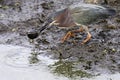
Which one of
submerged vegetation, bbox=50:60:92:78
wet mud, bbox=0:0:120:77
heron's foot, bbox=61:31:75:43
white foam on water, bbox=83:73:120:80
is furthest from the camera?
heron's foot, bbox=61:31:75:43

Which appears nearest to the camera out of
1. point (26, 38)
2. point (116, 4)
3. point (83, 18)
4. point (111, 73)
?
Result: point (111, 73)

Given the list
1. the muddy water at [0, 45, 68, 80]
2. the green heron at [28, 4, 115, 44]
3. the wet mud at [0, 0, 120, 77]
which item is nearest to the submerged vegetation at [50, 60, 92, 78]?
the wet mud at [0, 0, 120, 77]

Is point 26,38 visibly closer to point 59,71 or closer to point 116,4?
point 59,71

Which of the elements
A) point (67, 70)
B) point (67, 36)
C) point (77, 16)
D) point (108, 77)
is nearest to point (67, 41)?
point (67, 36)

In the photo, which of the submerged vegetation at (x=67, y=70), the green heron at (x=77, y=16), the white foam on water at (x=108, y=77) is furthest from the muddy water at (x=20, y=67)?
the white foam on water at (x=108, y=77)

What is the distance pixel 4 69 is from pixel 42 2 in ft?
9.43

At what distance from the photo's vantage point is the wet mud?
5.91m

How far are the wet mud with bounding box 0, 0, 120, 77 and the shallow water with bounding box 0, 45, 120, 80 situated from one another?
0.13 metres

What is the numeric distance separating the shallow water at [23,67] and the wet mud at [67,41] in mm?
134

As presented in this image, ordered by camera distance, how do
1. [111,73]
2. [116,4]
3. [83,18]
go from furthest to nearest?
[116,4], [83,18], [111,73]

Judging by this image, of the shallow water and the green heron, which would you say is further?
the green heron

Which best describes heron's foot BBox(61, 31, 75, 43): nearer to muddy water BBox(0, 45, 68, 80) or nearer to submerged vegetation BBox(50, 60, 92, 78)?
muddy water BBox(0, 45, 68, 80)

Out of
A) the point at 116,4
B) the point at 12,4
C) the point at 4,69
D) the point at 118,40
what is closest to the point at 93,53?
the point at 118,40

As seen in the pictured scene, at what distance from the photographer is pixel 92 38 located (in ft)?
22.4
